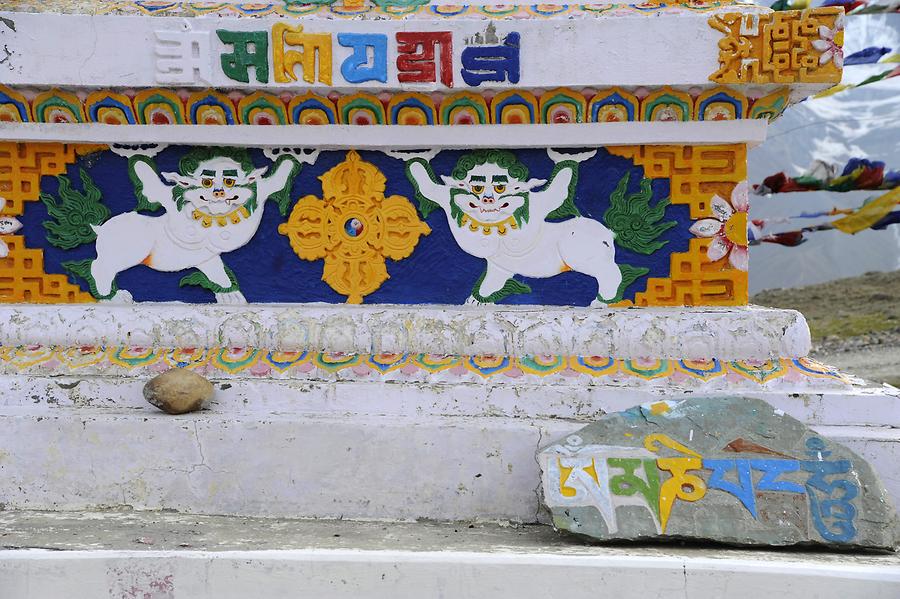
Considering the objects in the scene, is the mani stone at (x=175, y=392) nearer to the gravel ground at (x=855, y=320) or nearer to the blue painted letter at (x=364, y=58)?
the blue painted letter at (x=364, y=58)

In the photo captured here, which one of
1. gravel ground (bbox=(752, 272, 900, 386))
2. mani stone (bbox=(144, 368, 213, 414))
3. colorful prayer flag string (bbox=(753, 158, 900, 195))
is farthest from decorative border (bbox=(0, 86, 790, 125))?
gravel ground (bbox=(752, 272, 900, 386))

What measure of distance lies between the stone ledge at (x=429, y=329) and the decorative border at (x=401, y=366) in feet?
0.12

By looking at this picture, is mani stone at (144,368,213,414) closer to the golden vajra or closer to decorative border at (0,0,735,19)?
the golden vajra

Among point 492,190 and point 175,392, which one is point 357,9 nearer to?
point 492,190

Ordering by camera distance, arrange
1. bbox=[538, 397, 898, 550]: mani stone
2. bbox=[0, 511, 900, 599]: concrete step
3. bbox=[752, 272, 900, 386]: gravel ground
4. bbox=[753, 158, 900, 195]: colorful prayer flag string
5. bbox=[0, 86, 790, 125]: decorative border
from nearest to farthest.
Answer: bbox=[0, 511, 900, 599]: concrete step → bbox=[538, 397, 898, 550]: mani stone → bbox=[0, 86, 790, 125]: decorative border → bbox=[753, 158, 900, 195]: colorful prayer flag string → bbox=[752, 272, 900, 386]: gravel ground

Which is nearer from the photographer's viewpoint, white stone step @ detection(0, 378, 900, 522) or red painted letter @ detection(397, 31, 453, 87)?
white stone step @ detection(0, 378, 900, 522)

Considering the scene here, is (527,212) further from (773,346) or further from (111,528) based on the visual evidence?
(111,528)

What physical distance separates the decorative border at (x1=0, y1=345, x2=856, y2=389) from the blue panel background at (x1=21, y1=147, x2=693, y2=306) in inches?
13.3

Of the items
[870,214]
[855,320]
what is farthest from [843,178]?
[855,320]

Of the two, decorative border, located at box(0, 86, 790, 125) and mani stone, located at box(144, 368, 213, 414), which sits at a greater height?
decorative border, located at box(0, 86, 790, 125)

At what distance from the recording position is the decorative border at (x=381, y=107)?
3.82 m

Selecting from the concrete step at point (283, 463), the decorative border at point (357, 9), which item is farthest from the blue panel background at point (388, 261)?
the concrete step at point (283, 463)

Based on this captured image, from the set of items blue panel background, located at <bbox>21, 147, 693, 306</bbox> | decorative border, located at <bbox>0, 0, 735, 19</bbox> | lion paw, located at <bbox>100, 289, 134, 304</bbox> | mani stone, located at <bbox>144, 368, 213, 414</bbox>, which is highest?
decorative border, located at <bbox>0, 0, 735, 19</bbox>

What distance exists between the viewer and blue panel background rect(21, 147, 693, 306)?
3.98 metres
